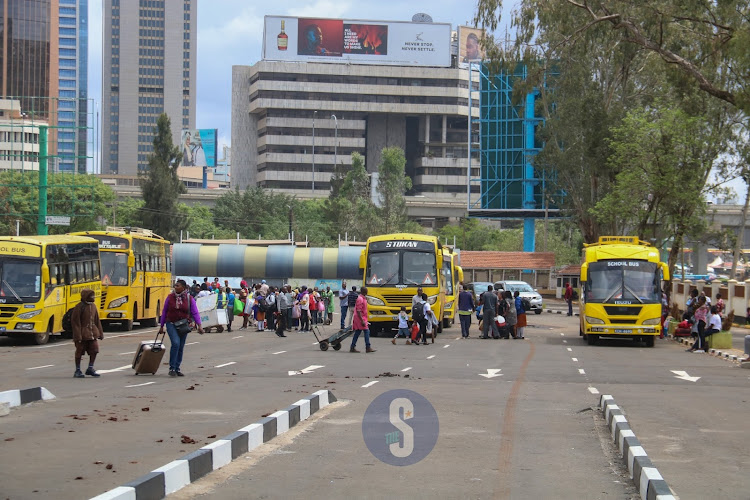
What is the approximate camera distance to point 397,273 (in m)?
33.6

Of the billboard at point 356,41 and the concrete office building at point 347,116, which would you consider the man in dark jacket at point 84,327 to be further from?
the billboard at point 356,41

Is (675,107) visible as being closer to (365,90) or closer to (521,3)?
(521,3)

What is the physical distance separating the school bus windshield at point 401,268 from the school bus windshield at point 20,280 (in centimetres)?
1098

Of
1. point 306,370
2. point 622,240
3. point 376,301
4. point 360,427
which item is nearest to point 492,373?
point 306,370

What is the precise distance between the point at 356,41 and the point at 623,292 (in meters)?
109

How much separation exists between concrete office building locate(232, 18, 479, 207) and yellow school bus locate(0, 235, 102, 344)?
10531 cm

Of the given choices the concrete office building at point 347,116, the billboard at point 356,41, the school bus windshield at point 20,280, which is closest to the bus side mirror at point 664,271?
the school bus windshield at point 20,280

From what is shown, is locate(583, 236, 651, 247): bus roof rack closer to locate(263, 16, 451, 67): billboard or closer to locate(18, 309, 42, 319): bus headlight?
locate(18, 309, 42, 319): bus headlight

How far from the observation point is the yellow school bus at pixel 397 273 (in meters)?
33.4

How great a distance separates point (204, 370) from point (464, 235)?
95.3 m

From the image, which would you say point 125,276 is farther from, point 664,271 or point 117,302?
point 664,271

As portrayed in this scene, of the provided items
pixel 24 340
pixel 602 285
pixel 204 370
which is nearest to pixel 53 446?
pixel 204 370

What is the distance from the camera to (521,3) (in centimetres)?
3809

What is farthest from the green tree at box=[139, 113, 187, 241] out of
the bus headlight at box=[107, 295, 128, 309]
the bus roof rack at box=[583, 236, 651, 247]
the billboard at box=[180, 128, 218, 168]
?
the billboard at box=[180, 128, 218, 168]
